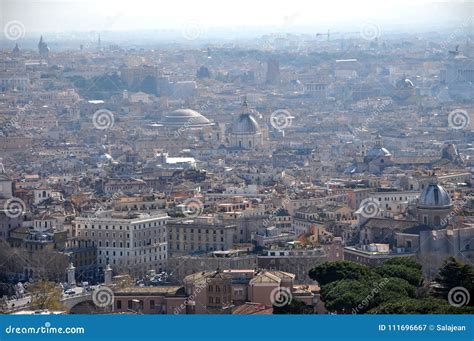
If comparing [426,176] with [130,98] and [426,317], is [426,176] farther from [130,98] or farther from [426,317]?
[130,98]

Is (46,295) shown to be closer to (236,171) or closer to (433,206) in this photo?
(433,206)

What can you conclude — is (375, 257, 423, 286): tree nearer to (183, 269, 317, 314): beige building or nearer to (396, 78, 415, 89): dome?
(183, 269, 317, 314): beige building

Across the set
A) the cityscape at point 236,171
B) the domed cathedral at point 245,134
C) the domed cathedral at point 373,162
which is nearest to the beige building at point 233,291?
the cityscape at point 236,171

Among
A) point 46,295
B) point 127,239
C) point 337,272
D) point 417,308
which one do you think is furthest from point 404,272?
point 127,239

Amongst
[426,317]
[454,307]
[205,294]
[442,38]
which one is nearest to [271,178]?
[205,294]

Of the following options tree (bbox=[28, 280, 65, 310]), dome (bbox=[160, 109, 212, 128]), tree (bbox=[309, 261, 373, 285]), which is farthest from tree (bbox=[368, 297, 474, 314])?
dome (bbox=[160, 109, 212, 128])

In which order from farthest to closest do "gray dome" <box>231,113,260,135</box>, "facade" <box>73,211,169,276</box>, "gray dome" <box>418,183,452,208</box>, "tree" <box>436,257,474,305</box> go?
"gray dome" <box>231,113,260,135</box> → "gray dome" <box>418,183,452,208</box> → "facade" <box>73,211,169,276</box> → "tree" <box>436,257,474,305</box>
